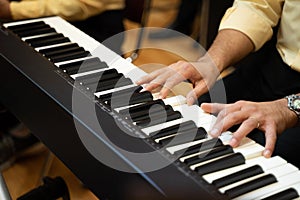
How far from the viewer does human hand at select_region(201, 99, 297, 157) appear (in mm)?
1044

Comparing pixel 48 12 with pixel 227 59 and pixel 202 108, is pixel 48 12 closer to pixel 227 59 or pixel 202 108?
pixel 227 59

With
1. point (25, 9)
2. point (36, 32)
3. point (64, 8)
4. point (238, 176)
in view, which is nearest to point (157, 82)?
point (238, 176)

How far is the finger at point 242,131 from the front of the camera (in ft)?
3.33

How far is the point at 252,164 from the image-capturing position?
3.17 feet

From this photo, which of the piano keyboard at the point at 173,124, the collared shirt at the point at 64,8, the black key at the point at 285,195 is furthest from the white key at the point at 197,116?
the collared shirt at the point at 64,8

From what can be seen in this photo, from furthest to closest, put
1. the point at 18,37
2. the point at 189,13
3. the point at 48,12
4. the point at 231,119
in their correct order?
the point at 189,13 < the point at 48,12 < the point at 18,37 < the point at 231,119

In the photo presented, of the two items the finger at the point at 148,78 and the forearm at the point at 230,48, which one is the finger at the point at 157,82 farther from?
the forearm at the point at 230,48

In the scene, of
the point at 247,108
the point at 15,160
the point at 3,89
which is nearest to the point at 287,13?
the point at 247,108

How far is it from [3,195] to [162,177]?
1.55ft

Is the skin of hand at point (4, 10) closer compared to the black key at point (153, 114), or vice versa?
the black key at point (153, 114)

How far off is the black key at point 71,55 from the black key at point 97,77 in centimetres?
13

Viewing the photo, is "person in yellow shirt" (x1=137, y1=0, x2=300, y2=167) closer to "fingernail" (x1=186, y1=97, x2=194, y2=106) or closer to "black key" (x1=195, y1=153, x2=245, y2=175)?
"fingernail" (x1=186, y1=97, x2=194, y2=106)

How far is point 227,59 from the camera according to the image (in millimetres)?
1402

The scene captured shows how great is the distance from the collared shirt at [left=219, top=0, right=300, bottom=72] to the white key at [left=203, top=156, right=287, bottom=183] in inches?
18.3
